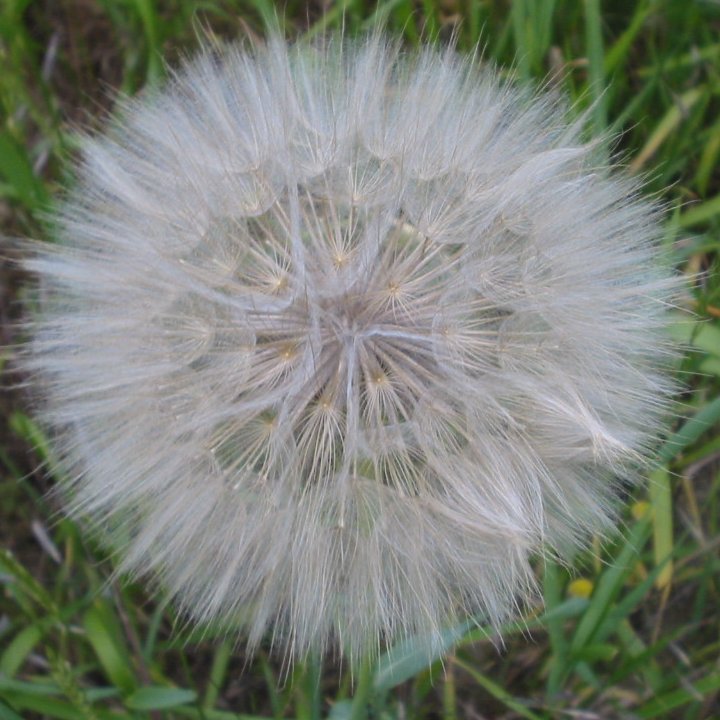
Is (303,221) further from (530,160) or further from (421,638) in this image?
→ (421,638)

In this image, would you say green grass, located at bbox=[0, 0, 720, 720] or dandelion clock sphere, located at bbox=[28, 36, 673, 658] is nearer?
dandelion clock sphere, located at bbox=[28, 36, 673, 658]

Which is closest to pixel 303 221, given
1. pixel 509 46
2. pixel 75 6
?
pixel 509 46

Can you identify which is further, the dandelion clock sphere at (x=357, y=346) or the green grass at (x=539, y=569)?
the green grass at (x=539, y=569)

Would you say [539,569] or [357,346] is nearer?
[357,346]

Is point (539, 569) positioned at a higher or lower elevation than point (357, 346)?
lower
